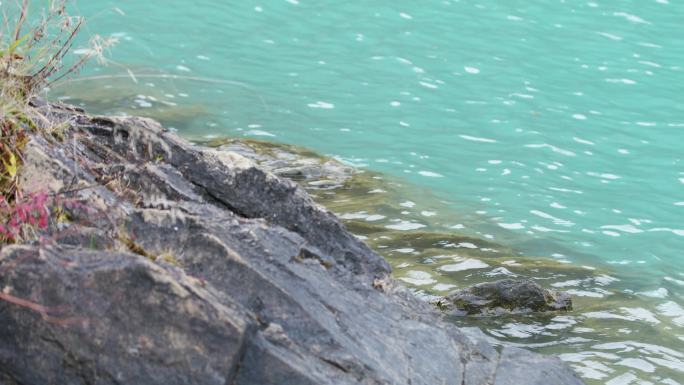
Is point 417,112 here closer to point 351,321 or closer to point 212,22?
point 212,22

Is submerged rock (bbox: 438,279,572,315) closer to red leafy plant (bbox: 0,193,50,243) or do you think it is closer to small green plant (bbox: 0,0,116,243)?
small green plant (bbox: 0,0,116,243)

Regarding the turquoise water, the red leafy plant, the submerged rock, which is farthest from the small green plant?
the turquoise water

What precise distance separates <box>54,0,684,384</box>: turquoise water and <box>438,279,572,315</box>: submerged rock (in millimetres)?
637

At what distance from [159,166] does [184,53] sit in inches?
347

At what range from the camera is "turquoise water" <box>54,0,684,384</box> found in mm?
8719

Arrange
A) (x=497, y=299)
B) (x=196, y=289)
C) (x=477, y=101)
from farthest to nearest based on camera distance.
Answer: (x=477, y=101) < (x=497, y=299) < (x=196, y=289)

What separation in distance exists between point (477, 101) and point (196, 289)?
29.6 ft

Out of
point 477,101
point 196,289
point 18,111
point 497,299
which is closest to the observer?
point 196,289

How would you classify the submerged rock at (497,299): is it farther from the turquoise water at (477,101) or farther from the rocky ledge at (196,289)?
the rocky ledge at (196,289)

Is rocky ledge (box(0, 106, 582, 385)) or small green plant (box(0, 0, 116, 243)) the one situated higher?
small green plant (box(0, 0, 116, 243))

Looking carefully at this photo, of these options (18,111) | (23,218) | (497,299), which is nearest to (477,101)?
(497,299)

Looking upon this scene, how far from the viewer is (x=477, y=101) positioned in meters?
12.1

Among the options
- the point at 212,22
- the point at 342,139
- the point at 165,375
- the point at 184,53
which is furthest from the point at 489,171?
the point at 165,375

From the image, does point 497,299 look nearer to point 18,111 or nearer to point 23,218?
point 18,111
